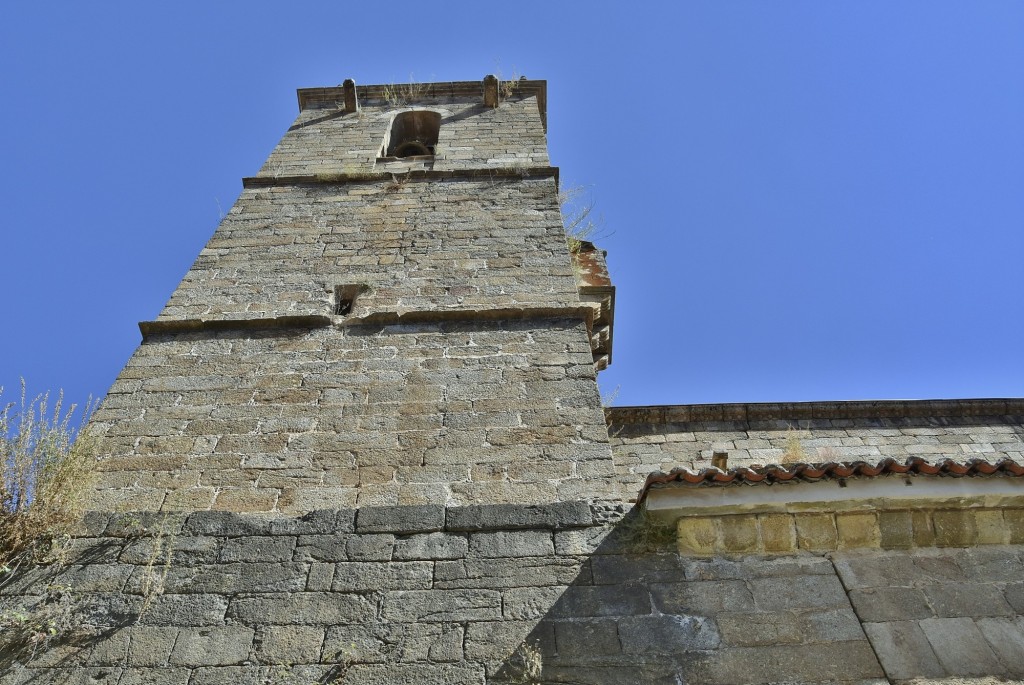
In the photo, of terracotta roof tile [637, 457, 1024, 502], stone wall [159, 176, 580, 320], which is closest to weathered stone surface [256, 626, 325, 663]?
terracotta roof tile [637, 457, 1024, 502]

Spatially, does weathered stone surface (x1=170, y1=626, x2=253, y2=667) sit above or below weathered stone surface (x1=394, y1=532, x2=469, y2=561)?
below

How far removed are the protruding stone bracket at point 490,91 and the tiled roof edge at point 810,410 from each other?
15.5 feet

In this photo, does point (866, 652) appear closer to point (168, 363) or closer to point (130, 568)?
point (130, 568)

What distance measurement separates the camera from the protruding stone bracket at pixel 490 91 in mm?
10305

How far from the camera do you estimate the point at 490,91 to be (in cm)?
1035

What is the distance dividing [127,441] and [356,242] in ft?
8.65

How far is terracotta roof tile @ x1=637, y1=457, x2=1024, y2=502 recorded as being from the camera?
12.0 ft

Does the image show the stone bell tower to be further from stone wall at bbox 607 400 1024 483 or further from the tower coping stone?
the tower coping stone

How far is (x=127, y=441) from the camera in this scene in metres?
4.58

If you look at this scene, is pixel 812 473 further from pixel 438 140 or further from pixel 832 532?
pixel 438 140

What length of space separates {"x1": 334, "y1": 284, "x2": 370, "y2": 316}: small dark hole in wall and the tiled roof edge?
8.88 feet

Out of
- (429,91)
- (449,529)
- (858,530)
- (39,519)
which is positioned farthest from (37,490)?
(429,91)

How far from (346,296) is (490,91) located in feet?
17.4

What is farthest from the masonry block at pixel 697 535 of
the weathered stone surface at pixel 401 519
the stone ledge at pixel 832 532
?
the weathered stone surface at pixel 401 519
